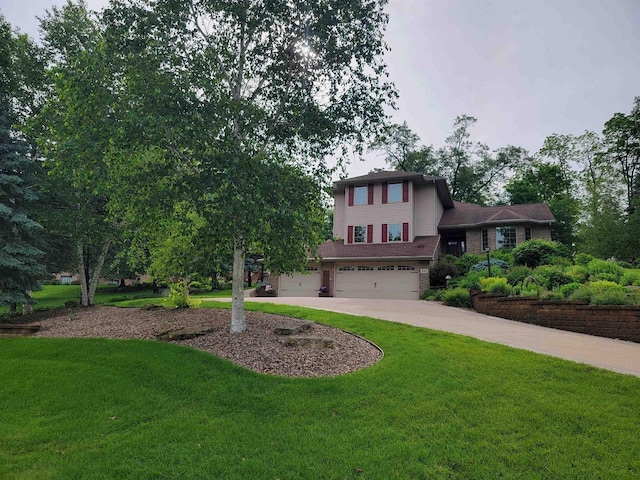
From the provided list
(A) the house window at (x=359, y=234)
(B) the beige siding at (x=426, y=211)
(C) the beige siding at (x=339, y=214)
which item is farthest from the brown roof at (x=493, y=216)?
(C) the beige siding at (x=339, y=214)

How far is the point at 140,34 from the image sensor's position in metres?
6.57

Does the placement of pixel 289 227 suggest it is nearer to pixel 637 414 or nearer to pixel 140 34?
pixel 140 34

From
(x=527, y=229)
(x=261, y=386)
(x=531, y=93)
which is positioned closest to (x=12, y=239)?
(x=261, y=386)

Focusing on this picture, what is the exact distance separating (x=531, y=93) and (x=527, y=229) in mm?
12353

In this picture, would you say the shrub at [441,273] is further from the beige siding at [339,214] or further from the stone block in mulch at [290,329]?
the stone block in mulch at [290,329]

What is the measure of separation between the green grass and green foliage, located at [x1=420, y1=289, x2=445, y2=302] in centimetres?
1112

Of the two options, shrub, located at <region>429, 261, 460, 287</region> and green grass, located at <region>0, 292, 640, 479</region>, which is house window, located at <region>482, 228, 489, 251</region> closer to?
shrub, located at <region>429, 261, 460, 287</region>

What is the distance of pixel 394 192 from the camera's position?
2173 centimetres

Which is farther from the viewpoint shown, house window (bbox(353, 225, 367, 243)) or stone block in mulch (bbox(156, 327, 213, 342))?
house window (bbox(353, 225, 367, 243))

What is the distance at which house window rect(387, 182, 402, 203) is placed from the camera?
2156 centimetres

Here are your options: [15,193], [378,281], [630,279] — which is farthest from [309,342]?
[378,281]

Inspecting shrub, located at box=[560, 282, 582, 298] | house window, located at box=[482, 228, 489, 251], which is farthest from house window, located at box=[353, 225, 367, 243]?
shrub, located at box=[560, 282, 582, 298]

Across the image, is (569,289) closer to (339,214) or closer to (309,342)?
(309,342)

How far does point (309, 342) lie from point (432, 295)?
1232 cm
